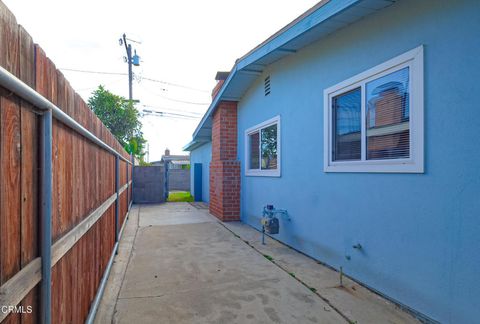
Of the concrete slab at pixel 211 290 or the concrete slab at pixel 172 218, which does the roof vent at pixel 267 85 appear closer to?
the concrete slab at pixel 211 290

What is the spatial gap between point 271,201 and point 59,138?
518 cm

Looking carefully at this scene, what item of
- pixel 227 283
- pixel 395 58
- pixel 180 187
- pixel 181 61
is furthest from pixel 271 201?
pixel 180 187

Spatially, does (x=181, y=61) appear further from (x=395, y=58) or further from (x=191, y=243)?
(x=395, y=58)

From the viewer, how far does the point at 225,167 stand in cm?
840

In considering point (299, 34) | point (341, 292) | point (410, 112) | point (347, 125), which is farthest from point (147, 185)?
point (410, 112)

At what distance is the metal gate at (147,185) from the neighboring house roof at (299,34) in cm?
662

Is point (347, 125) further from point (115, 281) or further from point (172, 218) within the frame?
point (172, 218)

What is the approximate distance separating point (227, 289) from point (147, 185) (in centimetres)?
1054

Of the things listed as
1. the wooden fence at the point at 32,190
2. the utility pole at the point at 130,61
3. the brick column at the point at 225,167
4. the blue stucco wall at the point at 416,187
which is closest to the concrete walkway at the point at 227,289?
the blue stucco wall at the point at 416,187

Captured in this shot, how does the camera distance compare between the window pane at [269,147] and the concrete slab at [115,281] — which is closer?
the concrete slab at [115,281]

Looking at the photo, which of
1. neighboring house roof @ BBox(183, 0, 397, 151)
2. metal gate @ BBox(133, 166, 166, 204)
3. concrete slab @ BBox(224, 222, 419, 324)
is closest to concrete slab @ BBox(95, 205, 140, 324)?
concrete slab @ BBox(224, 222, 419, 324)

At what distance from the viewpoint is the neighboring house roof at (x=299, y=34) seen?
143 inches

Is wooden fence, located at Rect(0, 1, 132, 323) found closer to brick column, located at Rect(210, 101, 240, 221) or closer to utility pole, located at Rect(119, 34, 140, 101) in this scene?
brick column, located at Rect(210, 101, 240, 221)

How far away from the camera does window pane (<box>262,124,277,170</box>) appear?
654cm
